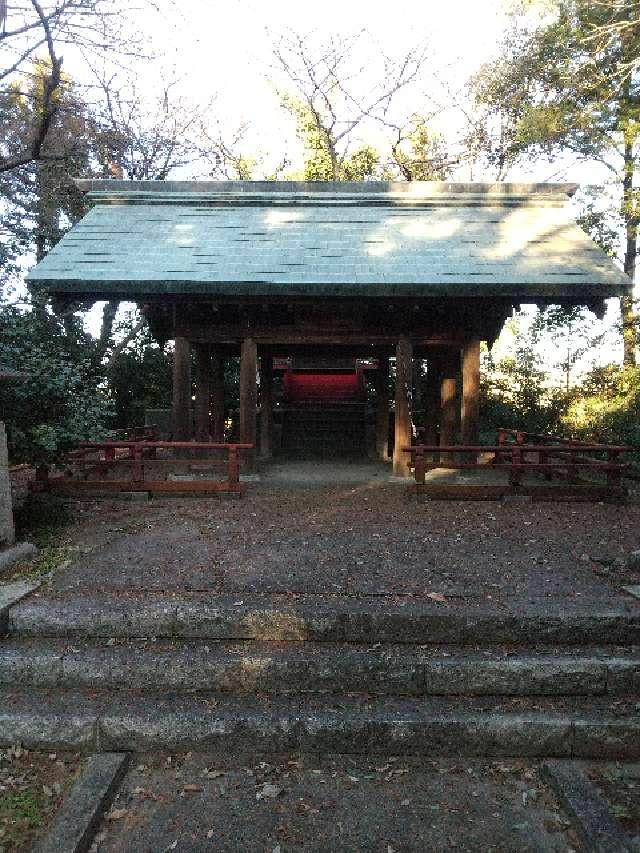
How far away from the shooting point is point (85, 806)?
8.98ft

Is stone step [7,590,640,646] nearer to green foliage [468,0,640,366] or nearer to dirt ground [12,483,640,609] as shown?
dirt ground [12,483,640,609]

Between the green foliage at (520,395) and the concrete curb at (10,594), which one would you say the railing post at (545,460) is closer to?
the green foliage at (520,395)

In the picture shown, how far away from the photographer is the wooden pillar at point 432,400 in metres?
12.3

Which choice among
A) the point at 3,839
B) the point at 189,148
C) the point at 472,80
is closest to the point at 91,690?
the point at 3,839

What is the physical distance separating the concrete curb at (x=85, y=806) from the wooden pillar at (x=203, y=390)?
7519mm

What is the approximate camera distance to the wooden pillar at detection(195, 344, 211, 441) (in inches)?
411

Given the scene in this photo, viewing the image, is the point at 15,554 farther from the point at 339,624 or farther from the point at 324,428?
the point at 324,428

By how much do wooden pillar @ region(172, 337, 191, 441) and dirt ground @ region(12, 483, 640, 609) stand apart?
5.94 feet

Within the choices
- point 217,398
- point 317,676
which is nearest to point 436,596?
point 317,676

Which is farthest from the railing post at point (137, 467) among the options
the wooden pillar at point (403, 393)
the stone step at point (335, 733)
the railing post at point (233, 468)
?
the stone step at point (335, 733)

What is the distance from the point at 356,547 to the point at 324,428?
8241 millimetres

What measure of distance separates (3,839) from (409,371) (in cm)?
787

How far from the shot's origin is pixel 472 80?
1878cm

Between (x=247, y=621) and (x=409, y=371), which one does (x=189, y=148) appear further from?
(x=247, y=621)
